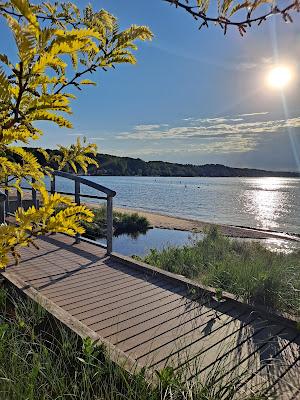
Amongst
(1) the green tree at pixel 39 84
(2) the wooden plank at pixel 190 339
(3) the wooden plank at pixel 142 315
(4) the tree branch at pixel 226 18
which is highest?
(4) the tree branch at pixel 226 18

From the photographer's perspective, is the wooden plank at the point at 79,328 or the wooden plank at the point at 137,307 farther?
the wooden plank at the point at 137,307

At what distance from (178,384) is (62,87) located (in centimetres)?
204

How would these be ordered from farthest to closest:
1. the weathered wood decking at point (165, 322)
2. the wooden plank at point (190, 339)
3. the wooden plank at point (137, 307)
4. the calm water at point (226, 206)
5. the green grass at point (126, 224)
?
the calm water at point (226, 206)
the green grass at point (126, 224)
the wooden plank at point (137, 307)
the wooden plank at point (190, 339)
the weathered wood decking at point (165, 322)

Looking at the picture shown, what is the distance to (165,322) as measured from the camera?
11.8 feet

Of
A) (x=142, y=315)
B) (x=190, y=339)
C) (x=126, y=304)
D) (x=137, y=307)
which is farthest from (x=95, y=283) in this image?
(x=190, y=339)

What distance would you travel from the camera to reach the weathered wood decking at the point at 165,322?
2744 millimetres

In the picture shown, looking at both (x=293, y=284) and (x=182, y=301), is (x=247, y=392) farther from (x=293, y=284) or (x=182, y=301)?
(x=293, y=284)

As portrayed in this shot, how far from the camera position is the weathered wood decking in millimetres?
2744

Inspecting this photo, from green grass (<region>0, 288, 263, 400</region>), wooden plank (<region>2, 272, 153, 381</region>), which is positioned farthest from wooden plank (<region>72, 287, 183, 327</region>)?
green grass (<region>0, 288, 263, 400</region>)

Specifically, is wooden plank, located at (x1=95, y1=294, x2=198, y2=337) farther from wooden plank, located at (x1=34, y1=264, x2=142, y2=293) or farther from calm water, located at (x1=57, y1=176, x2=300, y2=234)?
calm water, located at (x1=57, y1=176, x2=300, y2=234)

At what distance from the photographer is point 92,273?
17.2 feet

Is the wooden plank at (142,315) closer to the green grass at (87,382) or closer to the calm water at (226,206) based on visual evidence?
the green grass at (87,382)

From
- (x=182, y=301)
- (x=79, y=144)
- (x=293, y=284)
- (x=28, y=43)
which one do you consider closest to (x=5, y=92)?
(x=28, y=43)

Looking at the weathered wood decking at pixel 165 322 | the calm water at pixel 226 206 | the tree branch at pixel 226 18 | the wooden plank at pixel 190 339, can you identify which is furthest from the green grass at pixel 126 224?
the tree branch at pixel 226 18
